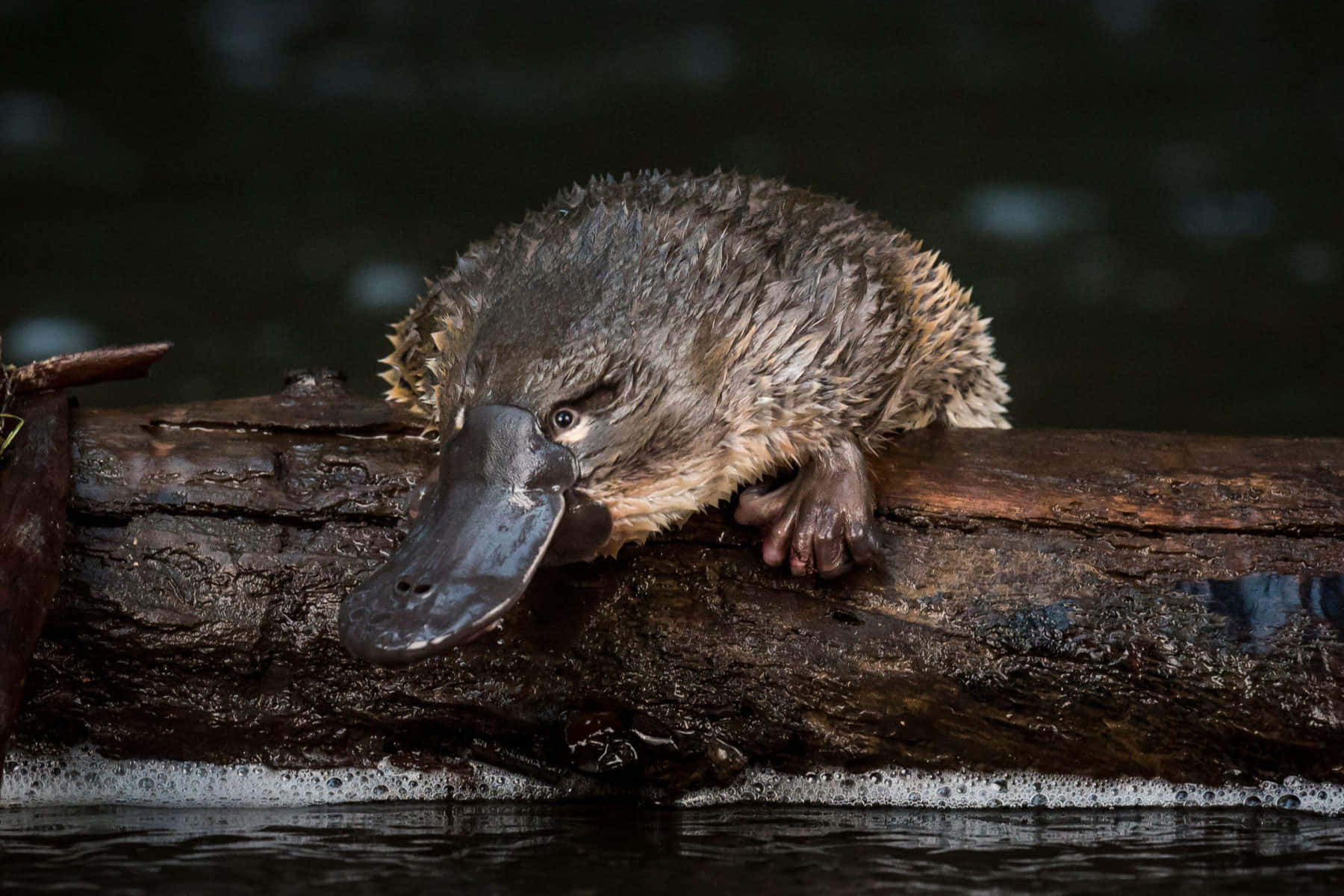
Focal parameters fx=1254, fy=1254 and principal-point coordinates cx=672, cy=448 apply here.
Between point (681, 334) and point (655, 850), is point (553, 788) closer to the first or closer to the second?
point (655, 850)

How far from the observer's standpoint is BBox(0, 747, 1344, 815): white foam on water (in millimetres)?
2113

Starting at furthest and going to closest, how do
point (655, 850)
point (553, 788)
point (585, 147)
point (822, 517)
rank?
point (585, 147)
point (553, 788)
point (822, 517)
point (655, 850)

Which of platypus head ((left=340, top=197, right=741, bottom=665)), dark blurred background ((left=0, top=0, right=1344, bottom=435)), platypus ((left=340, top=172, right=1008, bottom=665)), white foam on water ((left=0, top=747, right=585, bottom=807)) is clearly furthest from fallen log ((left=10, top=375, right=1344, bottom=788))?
dark blurred background ((left=0, top=0, right=1344, bottom=435))

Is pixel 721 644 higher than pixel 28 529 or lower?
lower

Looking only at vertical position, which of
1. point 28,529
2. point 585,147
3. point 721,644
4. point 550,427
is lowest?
point 721,644

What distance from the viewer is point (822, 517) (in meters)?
2.07

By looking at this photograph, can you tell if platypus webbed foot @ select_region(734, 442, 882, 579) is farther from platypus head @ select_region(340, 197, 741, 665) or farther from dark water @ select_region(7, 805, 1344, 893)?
dark water @ select_region(7, 805, 1344, 893)

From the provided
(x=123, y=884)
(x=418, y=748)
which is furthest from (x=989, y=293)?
(x=123, y=884)

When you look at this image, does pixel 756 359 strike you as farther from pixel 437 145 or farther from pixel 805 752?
pixel 437 145

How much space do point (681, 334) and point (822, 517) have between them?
407 millimetres

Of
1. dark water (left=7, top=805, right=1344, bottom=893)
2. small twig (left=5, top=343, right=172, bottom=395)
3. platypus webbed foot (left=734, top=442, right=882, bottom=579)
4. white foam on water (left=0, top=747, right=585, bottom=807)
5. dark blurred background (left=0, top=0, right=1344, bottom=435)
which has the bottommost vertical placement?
dark water (left=7, top=805, right=1344, bottom=893)

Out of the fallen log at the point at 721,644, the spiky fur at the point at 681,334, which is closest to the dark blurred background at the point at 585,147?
the spiky fur at the point at 681,334

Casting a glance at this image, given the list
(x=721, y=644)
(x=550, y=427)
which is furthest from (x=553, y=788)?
(x=550, y=427)

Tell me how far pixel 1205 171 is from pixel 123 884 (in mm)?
5125
